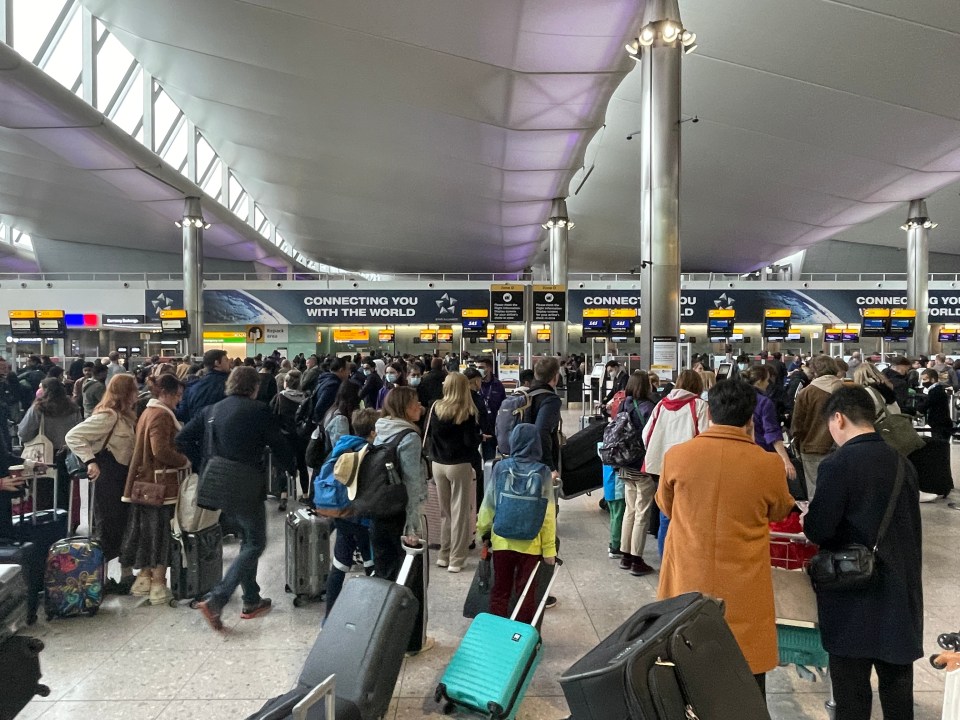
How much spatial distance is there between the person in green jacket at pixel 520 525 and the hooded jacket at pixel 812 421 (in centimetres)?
295

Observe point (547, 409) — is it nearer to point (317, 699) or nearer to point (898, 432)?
point (898, 432)

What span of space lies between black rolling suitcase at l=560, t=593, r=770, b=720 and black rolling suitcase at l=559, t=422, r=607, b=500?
15.0ft

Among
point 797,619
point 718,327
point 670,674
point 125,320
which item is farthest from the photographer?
point 125,320

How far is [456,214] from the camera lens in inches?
1013

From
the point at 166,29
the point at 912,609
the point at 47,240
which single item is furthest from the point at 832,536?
the point at 47,240

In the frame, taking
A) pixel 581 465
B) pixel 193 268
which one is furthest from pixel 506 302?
pixel 193 268

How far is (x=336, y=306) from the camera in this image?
26672mm

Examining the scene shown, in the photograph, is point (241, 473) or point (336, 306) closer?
point (241, 473)

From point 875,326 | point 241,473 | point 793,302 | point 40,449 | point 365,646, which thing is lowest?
point 365,646

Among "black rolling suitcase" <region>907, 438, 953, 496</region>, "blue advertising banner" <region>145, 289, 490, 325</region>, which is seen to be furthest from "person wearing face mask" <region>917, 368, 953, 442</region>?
"blue advertising banner" <region>145, 289, 490, 325</region>

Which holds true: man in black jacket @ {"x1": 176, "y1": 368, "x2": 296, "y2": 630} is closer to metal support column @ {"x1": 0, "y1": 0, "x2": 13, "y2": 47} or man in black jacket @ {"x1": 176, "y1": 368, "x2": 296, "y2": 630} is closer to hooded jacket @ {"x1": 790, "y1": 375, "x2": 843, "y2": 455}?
hooded jacket @ {"x1": 790, "y1": 375, "x2": 843, "y2": 455}

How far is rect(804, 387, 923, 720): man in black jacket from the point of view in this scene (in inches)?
88.0

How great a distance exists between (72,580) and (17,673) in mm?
1908

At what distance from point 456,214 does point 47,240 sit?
2395cm
